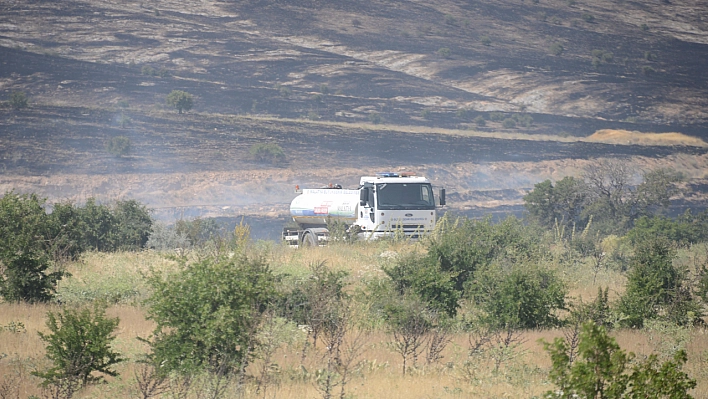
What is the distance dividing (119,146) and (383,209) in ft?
Answer: 162

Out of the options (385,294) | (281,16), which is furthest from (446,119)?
(385,294)

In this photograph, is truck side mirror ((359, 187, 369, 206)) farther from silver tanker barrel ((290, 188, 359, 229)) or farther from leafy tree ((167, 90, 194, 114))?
leafy tree ((167, 90, 194, 114))

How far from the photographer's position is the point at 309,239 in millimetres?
32562

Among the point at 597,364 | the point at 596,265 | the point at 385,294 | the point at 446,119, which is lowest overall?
the point at 446,119

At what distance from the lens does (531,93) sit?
11819 centimetres

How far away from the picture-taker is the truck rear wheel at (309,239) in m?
31.9

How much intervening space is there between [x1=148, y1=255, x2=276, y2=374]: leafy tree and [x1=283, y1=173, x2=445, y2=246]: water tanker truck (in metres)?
17.2

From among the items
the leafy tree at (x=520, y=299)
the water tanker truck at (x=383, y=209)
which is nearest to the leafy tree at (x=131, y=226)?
the water tanker truck at (x=383, y=209)

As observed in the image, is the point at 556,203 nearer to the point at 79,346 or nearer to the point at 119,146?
the point at 79,346

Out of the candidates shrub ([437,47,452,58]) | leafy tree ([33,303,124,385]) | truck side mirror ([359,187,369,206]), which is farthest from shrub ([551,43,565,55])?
leafy tree ([33,303,124,385])

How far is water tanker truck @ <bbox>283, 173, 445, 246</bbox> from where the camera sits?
30000 mm

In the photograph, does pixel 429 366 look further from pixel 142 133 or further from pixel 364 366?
pixel 142 133

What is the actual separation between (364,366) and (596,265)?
723 inches

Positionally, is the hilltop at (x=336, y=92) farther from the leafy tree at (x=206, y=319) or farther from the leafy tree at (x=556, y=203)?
the leafy tree at (x=206, y=319)
